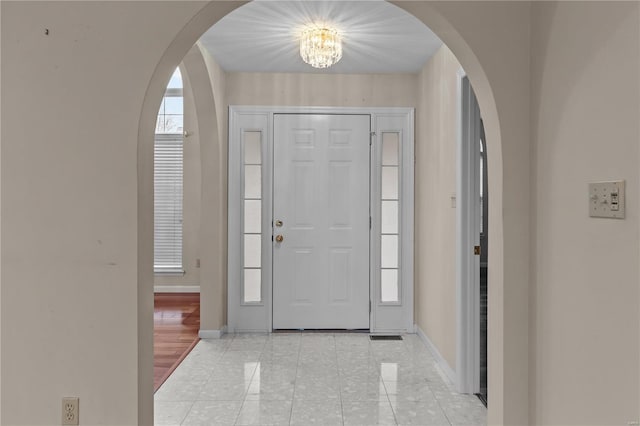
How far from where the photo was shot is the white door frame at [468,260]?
3.06 metres

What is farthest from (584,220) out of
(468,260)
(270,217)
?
(270,217)

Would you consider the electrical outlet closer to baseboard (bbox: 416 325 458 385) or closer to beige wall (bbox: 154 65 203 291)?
baseboard (bbox: 416 325 458 385)

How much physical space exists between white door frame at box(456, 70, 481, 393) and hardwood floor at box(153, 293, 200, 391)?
2.04 meters

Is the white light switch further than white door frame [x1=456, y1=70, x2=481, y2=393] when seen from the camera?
No

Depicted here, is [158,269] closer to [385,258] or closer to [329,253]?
[329,253]

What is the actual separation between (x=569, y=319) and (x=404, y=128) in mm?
3159

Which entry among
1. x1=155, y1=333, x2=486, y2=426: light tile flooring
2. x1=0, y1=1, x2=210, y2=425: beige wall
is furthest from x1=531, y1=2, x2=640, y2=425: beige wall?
x1=0, y1=1, x2=210, y2=425: beige wall

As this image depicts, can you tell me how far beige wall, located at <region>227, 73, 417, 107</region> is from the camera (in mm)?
4512

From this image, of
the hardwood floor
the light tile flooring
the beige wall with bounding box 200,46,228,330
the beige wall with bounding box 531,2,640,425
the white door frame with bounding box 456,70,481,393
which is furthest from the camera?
the beige wall with bounding box 200,46,228,330

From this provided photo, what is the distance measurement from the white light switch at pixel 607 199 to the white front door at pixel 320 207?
3131mm

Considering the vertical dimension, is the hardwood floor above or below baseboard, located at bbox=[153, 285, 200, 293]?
below

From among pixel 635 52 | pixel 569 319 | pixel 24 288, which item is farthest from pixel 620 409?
pixel 24 288

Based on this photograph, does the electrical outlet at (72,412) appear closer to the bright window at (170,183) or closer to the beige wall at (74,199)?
the beige wall at (74,199)

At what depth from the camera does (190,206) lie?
252 inches
